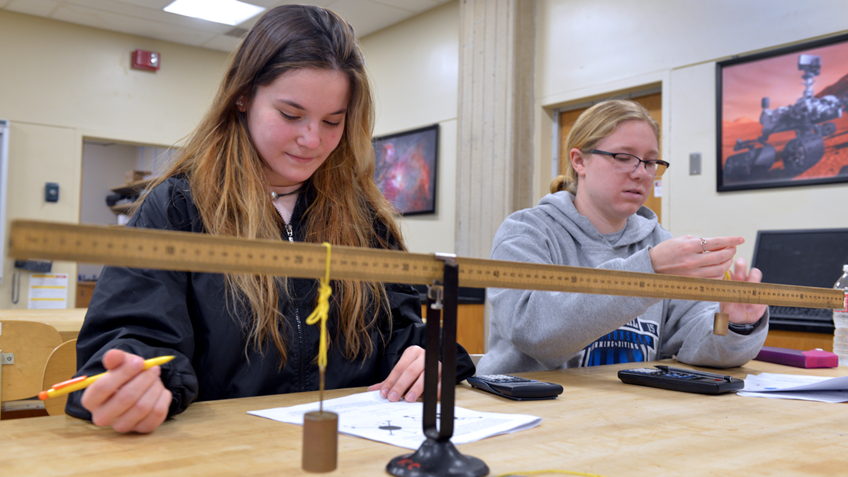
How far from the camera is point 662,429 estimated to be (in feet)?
3.27

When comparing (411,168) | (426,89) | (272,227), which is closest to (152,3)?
(426,89)

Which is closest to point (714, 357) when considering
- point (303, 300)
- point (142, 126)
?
point (303, 300)

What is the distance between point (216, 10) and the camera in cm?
541

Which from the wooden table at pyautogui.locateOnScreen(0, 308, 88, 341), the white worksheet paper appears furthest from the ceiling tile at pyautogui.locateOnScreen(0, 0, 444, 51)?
the white worksheet paper

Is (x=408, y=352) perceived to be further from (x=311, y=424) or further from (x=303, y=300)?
(x=311, y=424)

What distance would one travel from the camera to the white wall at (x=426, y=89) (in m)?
5.34

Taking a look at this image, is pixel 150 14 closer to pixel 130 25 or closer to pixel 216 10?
pixel 130 25

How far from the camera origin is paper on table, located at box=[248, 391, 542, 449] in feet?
2.93

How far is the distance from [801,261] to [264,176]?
9.16 ft

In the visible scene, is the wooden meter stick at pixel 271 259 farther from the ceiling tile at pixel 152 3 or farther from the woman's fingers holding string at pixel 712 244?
the ceiling tile at pixel 152 3

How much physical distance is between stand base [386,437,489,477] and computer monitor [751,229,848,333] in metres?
2.59

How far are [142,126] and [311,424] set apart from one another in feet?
20.1

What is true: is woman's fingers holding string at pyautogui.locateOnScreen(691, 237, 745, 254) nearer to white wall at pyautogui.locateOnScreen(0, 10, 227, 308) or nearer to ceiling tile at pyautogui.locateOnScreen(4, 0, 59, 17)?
white wall at pyautogui.locateOnScreen(0, 10, 227, 308)

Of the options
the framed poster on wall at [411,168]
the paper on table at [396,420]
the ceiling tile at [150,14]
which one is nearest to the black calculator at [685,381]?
the paper on table at [396,420]
